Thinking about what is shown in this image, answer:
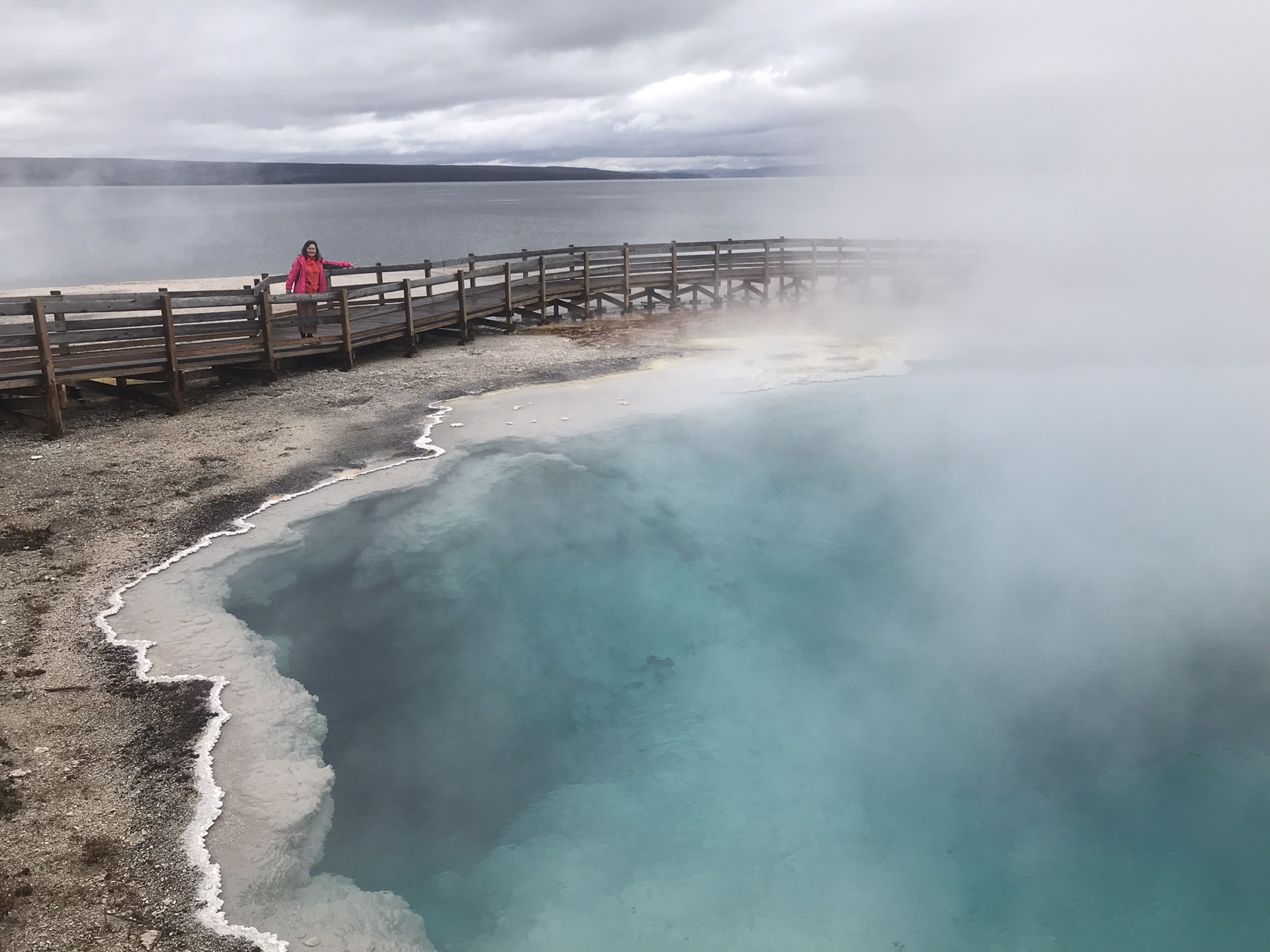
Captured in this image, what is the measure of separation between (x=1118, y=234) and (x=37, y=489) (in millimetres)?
33167

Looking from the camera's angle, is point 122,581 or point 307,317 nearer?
point 122,581

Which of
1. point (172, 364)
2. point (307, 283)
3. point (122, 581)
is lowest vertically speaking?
point (122, 581)

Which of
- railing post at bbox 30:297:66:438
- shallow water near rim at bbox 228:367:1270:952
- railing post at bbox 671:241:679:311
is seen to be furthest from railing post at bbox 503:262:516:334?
railing post at bbox 30:297:66:438

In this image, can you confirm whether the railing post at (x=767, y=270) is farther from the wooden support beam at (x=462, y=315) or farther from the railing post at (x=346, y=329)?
the railing post at (x=346, y=329)

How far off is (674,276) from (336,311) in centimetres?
904

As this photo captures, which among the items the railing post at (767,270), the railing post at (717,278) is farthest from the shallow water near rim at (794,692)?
the railing post at (767,270)

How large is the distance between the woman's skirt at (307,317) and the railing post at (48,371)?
3.98 meters

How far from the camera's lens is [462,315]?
58.7ft

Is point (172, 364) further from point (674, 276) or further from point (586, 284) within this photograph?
point (674, 276)

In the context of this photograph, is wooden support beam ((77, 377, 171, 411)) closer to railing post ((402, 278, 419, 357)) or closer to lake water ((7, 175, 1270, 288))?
railing post ((402, 278, 419, 357))

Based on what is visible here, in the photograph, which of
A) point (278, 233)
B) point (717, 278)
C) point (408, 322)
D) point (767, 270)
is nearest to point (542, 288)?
point (408, 322)

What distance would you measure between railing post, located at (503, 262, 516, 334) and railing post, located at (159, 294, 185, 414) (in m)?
7.40

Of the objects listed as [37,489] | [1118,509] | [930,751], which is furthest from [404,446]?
[1118,509]

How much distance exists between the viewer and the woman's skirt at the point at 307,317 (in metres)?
14.8
